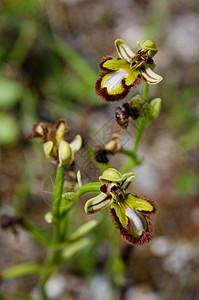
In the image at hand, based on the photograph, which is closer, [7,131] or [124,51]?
[124,51]

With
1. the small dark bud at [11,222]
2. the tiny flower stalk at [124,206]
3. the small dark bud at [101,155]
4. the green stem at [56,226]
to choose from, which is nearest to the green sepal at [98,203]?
the tiny flower stalk at [124,206]

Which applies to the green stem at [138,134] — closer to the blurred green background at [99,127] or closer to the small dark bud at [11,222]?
the blurred green background at [99,127]

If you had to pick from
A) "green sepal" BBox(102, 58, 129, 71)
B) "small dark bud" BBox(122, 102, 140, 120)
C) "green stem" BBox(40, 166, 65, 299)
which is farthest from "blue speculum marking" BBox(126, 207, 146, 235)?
"green sepal" BBox(102, 58, 129, 71)

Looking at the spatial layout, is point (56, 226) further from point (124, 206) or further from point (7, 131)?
point (7, 131)

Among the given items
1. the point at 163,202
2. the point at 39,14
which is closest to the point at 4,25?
the point at 39,14

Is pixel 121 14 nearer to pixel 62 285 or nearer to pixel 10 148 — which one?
pixel 10 148

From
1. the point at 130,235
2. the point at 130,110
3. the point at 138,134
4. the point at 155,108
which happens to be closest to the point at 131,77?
the point at 130,110
